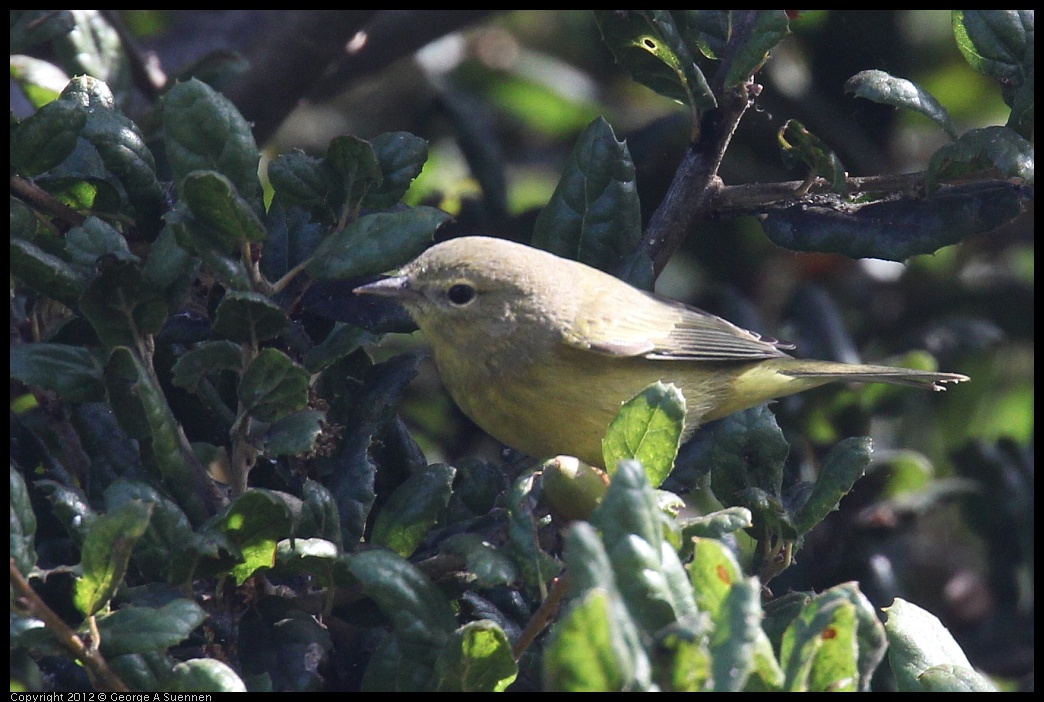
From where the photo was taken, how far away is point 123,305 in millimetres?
2467

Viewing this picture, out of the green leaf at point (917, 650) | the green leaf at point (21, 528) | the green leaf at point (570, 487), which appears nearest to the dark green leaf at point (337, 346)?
the green leaf at point (570, 487)

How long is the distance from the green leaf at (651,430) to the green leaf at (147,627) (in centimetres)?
94

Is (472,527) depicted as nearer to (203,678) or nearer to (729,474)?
(729,474)

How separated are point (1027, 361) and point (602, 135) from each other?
371 cm

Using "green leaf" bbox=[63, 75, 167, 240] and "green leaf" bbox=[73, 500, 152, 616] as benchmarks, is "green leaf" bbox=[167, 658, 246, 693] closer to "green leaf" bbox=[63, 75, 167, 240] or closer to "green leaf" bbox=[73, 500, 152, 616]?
"green leaf" bbox=[73, 500, 152, 616]

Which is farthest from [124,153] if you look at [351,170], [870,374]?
[870,374]

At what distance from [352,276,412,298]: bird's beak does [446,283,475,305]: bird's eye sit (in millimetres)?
225

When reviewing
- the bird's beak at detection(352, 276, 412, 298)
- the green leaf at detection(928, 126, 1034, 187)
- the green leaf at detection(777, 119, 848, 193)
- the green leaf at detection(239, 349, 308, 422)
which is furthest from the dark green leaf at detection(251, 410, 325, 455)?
the green leaf at detection(928, 126, 1034, 187)

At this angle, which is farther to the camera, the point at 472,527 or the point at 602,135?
the point at 602,135

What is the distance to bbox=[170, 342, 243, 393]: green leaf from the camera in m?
2.48

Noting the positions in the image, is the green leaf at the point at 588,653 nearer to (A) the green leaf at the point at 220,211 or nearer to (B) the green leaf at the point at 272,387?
(B) the green leaf at the point at 272,387

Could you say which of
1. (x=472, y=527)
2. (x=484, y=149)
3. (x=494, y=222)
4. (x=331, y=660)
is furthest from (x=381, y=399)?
(x=484, y=149)

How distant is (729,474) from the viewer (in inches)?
112

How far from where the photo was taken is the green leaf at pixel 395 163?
9.16ft
